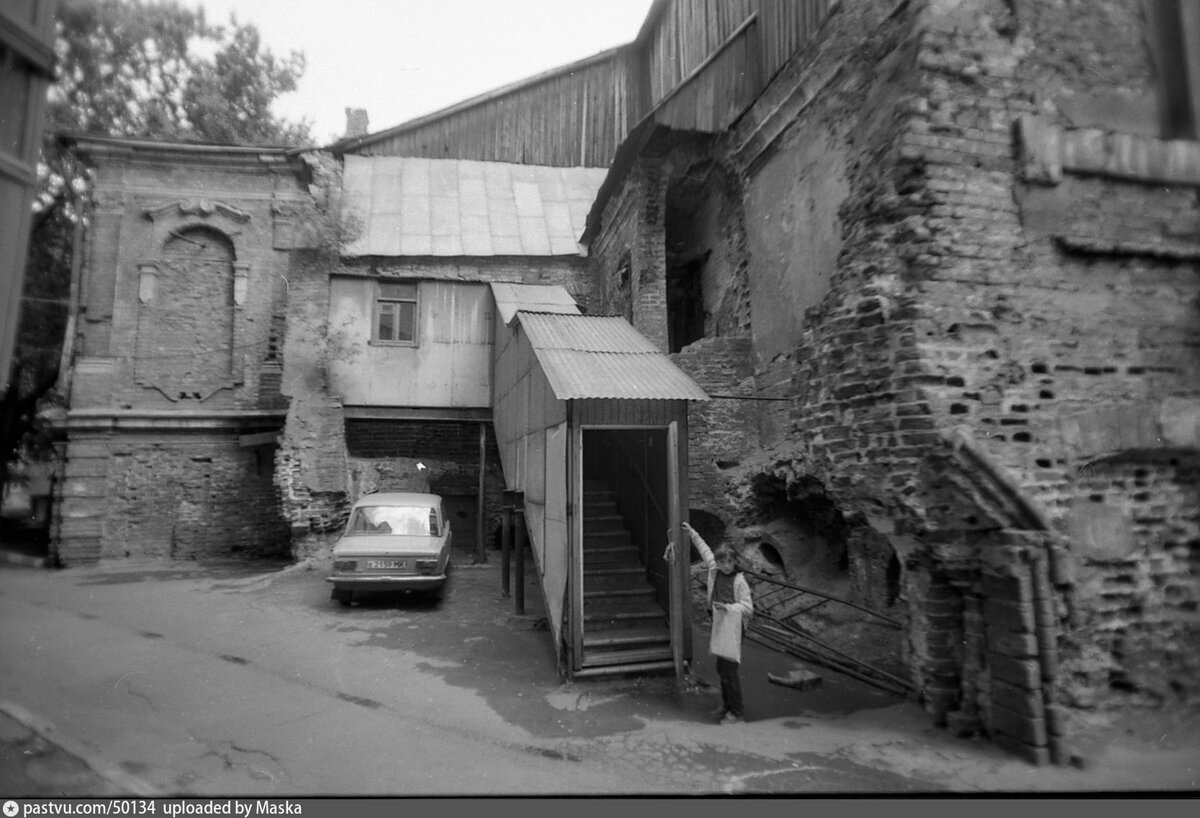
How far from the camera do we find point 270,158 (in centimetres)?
1299

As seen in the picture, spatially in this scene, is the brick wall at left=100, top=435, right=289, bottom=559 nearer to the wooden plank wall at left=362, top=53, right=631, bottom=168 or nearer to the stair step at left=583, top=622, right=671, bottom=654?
the wooden plank wall at left=362, top=53, right=631, bottom=168

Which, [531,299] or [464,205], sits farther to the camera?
[464,205]

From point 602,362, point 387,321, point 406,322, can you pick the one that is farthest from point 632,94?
point 602,362

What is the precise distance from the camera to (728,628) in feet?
15.8

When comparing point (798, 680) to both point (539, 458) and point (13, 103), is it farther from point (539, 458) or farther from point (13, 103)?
point (13, 103)

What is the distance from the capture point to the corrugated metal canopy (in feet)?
18.4

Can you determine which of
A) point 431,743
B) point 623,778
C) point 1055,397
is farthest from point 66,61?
point 1055,397

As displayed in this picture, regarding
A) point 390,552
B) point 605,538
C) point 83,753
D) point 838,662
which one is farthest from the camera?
point 390,552

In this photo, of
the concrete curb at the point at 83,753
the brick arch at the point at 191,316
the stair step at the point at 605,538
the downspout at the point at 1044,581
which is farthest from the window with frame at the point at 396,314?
the downspout at the point at 1044,581

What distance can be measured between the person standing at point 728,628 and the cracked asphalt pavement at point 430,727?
0.19 m

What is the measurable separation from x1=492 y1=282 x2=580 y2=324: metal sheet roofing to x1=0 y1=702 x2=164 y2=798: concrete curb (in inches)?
311

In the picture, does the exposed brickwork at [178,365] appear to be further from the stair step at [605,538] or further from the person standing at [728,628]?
the person standing at [728,628]

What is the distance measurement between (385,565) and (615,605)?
3421 mm

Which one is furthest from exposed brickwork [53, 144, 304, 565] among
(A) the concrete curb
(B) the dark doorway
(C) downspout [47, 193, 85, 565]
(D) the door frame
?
(D) the door frame
